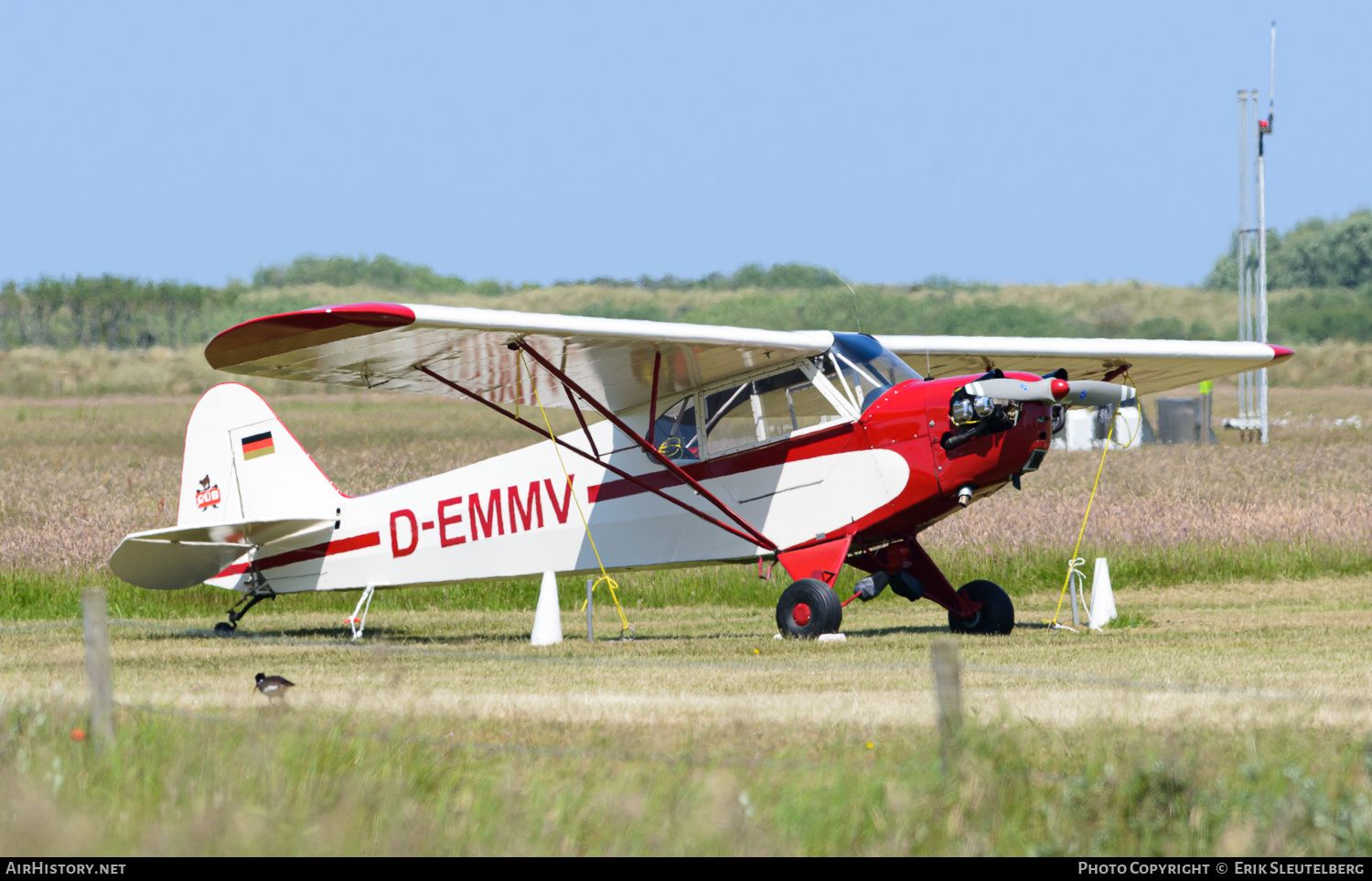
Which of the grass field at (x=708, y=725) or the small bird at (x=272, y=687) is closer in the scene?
the grass field at (x=708, y=725)

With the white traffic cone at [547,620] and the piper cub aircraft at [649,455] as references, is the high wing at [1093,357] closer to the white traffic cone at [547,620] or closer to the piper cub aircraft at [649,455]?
the piper cub aircraft at [649,455]

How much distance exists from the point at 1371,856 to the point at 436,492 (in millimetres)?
10956

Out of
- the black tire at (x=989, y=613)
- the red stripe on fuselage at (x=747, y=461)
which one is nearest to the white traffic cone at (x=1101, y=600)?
the black tire at (x=989, y=613)

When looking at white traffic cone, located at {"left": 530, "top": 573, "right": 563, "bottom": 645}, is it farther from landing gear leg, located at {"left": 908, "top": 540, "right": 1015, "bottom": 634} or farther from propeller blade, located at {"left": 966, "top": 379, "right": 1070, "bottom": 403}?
propeller blade, located at {"left": 966, "top": 379, "right": 1070, "bottom": 403}

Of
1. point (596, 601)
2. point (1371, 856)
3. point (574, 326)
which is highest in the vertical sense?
point (574, 326)

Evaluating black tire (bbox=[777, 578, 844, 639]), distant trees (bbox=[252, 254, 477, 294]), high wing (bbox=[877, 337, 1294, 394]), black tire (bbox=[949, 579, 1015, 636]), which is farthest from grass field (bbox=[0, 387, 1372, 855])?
distant trees (bbox=[252, 254, 477, 294])

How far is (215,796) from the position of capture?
523 centimetres

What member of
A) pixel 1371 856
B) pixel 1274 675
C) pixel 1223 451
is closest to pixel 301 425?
pixel 1223 451

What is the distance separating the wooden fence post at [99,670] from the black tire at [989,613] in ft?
26.8

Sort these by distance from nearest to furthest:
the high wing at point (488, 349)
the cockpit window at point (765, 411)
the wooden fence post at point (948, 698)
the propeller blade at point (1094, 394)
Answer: the wooden fence post at point (948, 698), the high wing at point (488, 349), the propeller blade at point (1094, 394), the cockpit window at point (765, 411)

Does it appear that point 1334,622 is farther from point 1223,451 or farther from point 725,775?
point 1223,451

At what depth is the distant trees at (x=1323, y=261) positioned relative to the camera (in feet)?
329

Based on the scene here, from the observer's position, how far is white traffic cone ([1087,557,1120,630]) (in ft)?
45.9

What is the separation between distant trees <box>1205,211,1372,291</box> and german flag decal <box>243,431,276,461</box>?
9143 cm
